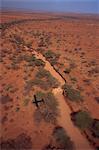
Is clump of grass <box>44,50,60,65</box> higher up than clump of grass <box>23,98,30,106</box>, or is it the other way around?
clump of grass <box>23,98,30,106</box>

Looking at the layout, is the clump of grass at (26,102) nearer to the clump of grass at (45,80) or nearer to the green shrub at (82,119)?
the clump of grass at (45,80)

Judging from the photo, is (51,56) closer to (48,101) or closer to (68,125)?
(48,101)

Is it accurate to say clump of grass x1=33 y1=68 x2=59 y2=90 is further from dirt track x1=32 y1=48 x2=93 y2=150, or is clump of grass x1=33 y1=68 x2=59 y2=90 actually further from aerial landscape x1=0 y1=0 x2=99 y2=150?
dirt track x1=32 y1=48 x2=93 y2=150

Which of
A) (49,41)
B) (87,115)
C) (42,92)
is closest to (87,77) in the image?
(42,92)

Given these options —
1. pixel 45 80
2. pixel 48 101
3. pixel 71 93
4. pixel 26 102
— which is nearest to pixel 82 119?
pixel 48 101

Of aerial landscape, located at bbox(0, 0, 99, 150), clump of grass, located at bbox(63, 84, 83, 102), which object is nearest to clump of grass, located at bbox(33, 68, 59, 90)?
aerial landscape, located at bbox(0, 0, 99, 150)

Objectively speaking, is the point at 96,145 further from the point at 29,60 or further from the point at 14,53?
the point at 14,53
